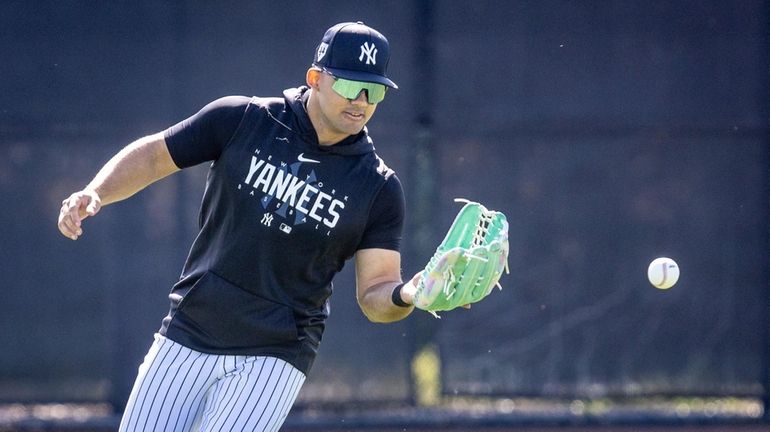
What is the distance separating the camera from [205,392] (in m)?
3.92

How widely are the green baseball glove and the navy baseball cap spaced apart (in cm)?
62

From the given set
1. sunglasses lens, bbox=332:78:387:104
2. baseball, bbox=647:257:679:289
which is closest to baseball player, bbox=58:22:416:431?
sunglasses lens, bbox=332:78:387:104

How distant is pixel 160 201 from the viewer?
698 centimetres

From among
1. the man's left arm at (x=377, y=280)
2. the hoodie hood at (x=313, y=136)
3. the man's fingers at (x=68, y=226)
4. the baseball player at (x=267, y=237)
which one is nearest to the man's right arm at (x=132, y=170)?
the baseball player at (x=267, y=237)

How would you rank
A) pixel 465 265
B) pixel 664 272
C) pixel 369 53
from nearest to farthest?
pixel 465 265
pixel 369 53
pixel 664 272

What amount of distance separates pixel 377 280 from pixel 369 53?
31.1 inches

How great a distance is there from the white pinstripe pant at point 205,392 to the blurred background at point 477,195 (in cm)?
310

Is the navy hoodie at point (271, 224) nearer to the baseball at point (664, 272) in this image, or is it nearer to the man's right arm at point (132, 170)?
the man's right arm at point (132, 170)

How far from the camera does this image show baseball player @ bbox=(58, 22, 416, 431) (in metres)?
3.87

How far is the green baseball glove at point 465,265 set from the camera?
3508mm

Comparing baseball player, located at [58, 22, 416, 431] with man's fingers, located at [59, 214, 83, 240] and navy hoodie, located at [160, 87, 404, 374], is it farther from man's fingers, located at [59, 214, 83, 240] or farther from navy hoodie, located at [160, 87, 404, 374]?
man's fingers, located at [59, 214, 83, 240]

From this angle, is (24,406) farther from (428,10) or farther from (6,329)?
(428,10)

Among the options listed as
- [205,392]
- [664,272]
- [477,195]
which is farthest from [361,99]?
[477,195]

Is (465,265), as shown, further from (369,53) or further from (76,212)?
(76,212)
